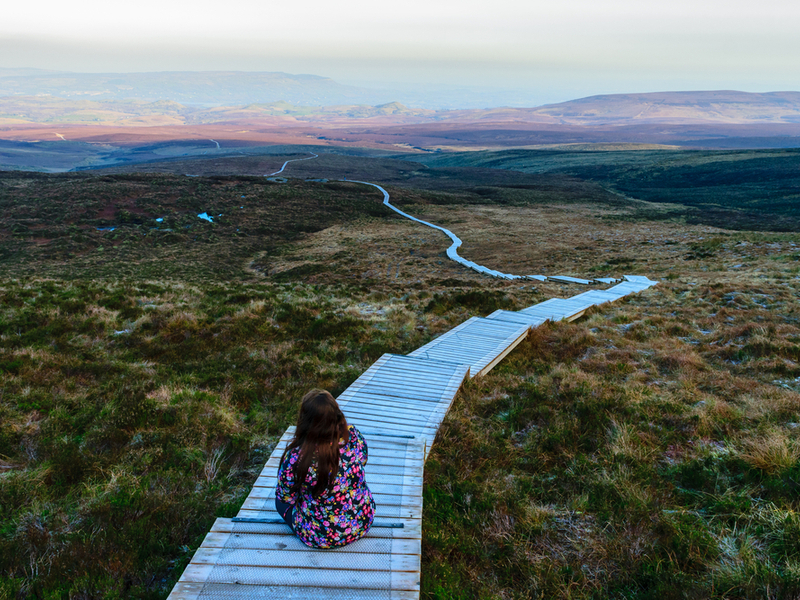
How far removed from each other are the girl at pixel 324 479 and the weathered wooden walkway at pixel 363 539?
0.17 m

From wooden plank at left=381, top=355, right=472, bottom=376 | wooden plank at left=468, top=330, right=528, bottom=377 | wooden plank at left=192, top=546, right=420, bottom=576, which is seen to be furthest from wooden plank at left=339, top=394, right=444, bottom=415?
wooden plank at left=192, top=546, right=420, bottom=576

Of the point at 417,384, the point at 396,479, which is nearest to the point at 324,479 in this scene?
the point at 396,479

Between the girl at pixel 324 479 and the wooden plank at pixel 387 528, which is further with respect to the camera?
the wooden plank at pixel 387 528

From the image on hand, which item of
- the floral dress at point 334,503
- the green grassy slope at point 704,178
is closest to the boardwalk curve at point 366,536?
the floral dress at point 334,503

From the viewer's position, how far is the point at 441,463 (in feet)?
17.8

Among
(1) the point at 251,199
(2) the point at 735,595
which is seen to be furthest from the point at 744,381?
(1) the point at 251,199

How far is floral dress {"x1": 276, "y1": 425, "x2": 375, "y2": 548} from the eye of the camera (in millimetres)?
3590

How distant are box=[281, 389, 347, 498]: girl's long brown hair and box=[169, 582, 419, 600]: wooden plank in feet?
2.16

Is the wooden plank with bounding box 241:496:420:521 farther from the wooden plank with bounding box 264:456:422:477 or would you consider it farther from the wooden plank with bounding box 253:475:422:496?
the wooden plank with bounding box 264:456:422:477

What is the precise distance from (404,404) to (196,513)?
310cm

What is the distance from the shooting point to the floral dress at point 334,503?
3.59 m

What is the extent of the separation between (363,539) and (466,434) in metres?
2.65

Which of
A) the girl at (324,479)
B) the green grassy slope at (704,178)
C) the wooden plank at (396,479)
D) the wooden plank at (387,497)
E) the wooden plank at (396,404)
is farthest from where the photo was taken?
the green grassy slope at (704,178)

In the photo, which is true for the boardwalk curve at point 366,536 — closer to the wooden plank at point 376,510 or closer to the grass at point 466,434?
the wooden plank at point 376,510
